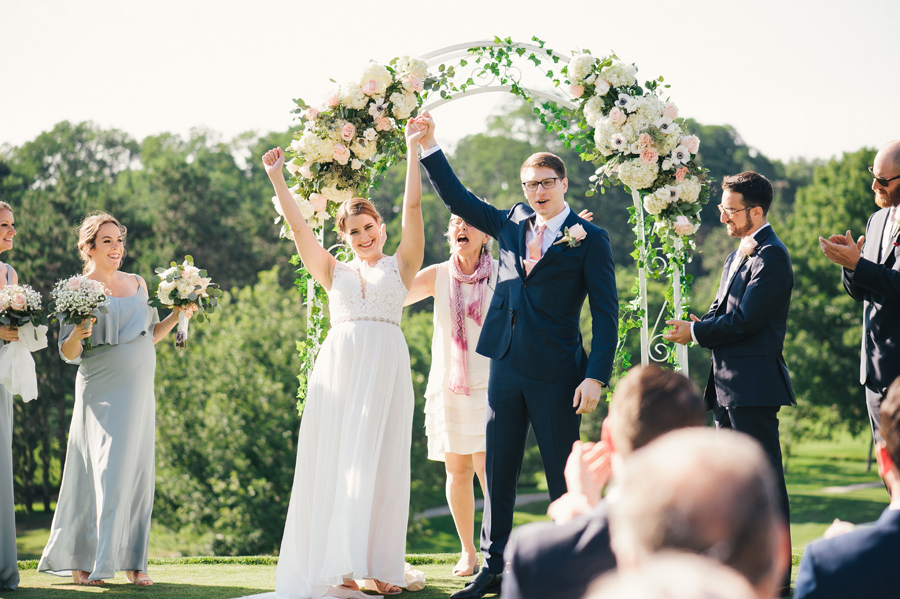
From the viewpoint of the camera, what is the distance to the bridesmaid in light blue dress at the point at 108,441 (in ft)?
18.3

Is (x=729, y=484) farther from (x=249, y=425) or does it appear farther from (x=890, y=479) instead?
(x=249, y=425)

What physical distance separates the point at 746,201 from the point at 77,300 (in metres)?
4.25

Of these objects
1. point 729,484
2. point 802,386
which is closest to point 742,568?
point 729,484

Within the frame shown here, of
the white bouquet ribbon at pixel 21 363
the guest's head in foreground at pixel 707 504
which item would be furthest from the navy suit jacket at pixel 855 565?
the white bouquet ribbon at pixel 21 363

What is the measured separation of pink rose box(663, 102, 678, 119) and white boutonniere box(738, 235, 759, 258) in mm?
1216

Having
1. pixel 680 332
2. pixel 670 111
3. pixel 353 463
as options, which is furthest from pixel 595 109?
pixel 353 463

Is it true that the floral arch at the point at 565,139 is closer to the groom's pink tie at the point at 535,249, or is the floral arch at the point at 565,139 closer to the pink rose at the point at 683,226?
the pink rose at the point at 683,226

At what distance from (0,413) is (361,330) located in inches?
94.9

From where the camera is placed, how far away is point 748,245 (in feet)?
15.8

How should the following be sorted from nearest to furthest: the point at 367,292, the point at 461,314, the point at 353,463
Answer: the point at 353,463 < the point at 367,292 < the point at 461,314

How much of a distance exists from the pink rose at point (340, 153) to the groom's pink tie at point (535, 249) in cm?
170

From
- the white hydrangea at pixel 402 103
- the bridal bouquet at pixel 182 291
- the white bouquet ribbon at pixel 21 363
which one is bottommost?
the white bouquet ribbon at pixel 21 363

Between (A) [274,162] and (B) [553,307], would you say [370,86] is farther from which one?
(B) [553,307]

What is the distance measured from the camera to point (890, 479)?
230 cm
